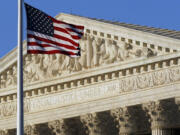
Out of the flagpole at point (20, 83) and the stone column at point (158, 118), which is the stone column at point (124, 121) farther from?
Answer: the flagpole at point (20, 83)

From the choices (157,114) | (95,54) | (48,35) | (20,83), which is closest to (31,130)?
(95,54)

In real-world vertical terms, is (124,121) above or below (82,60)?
below

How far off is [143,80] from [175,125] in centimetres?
354

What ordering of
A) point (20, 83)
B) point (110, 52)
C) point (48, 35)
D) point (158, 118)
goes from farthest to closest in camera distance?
point (110, 52)
point (158, 118)
point (48, 35)
point (20, 83)

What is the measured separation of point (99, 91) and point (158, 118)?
515 cm

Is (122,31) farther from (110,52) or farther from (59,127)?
(59,127)

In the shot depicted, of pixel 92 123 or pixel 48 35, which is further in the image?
pixel 92 123

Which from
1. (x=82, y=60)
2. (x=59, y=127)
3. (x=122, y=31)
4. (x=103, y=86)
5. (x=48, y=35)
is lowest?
(x=59, y=127)

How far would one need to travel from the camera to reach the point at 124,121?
47.9 m

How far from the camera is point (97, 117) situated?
4941 cm

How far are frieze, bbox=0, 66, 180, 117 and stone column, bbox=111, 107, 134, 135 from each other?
124 cm

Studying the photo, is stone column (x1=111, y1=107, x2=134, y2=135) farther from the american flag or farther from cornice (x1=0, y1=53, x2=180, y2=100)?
the american flag

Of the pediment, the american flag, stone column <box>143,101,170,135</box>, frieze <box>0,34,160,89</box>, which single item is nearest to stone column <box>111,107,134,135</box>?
stone column <box>143,101,170,135</box>

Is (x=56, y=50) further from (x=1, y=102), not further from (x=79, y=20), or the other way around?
(x=1, y=102)
